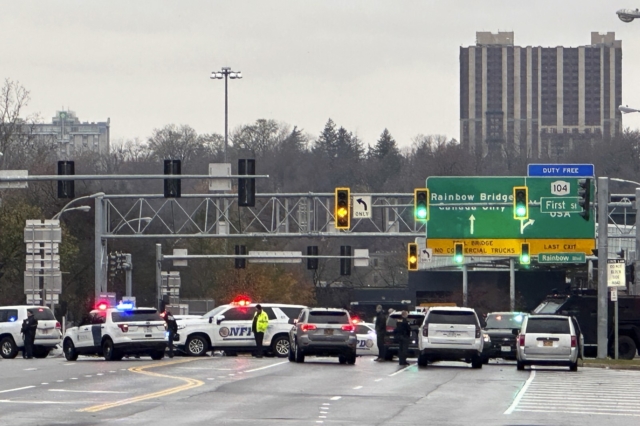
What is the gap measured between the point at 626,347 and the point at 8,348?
813 inches

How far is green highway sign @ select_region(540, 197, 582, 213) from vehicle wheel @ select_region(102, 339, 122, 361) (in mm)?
19580

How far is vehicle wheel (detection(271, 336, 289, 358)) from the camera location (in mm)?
43906

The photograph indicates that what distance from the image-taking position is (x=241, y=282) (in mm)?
87062

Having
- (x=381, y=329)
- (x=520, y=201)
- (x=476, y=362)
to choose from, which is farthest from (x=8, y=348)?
(x=520, y=201)

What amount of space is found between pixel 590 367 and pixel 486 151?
137556mm

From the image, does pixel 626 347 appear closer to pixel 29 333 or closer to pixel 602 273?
pixel 602 273

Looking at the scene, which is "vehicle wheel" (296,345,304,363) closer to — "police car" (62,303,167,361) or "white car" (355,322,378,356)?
"police car" (62,303,167,361)

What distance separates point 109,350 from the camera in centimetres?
3906

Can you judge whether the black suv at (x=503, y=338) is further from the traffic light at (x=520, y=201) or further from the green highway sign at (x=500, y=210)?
the green highway sign at (x=500, y=210)

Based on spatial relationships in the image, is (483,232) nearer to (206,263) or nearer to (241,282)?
(241,282)

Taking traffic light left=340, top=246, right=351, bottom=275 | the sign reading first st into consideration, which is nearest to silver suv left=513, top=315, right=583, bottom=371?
the sign reading first st

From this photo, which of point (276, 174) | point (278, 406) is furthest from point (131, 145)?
point (278, 406)

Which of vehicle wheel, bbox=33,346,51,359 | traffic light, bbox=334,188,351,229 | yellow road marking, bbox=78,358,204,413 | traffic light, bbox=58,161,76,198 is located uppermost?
traffic light, bbox=58,161,76,198

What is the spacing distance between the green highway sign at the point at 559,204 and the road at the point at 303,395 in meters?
15.1
